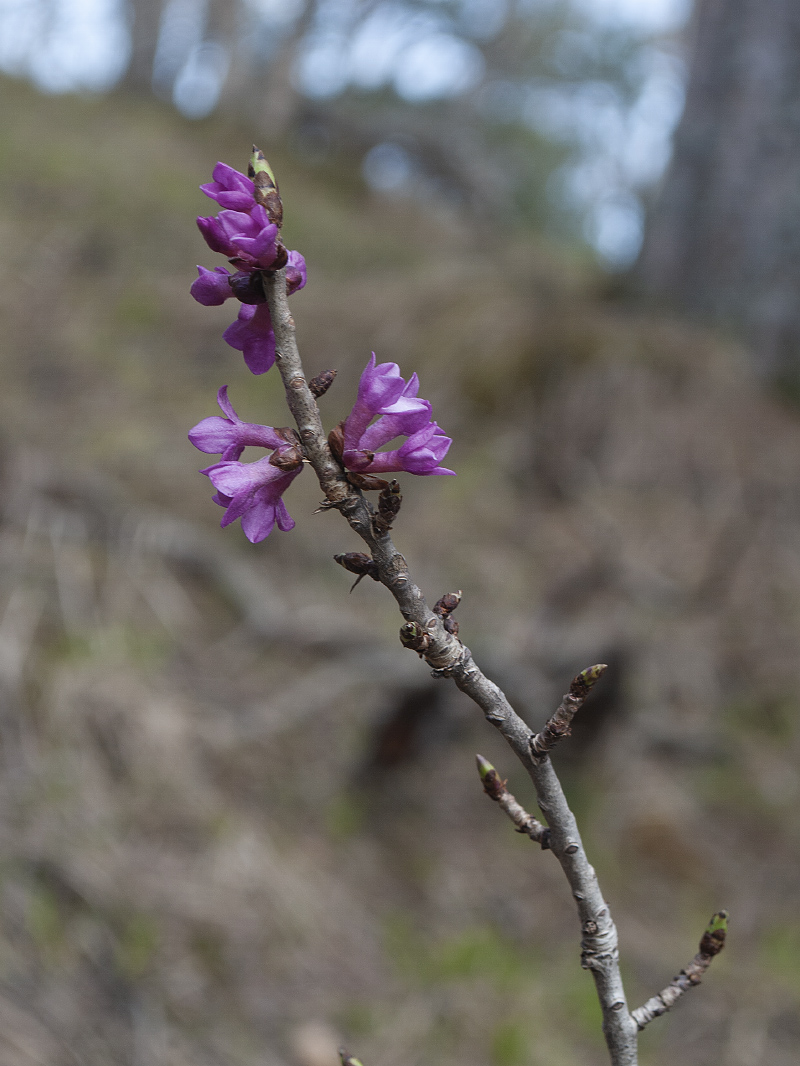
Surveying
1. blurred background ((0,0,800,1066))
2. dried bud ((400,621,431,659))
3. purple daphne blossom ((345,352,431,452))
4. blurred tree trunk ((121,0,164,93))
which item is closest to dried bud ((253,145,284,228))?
purple daphne blossom ((345,352,431,452))

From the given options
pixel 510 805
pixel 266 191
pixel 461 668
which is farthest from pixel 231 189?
pixel 510 805

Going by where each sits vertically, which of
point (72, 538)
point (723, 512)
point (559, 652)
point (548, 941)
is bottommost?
point (548, 941)

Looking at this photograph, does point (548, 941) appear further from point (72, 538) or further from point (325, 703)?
point (72, 538)

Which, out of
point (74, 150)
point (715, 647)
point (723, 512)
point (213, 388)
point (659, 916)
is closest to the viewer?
point (659, 916)

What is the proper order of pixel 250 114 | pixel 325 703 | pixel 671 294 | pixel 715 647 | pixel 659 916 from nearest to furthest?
1. pixel 659 916
2. pixel 325 703
3. pixel 715 647
4. pixel 671 294
5. pixel 250 114

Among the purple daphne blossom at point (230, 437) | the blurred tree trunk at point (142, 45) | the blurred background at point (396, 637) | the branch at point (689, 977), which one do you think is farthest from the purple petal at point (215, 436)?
the blurred tree trunk at point (142, 45)

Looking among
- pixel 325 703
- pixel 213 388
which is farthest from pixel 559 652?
pixel 213 388

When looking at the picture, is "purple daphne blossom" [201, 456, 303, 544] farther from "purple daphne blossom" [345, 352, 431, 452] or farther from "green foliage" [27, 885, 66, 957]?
"green foliage" [27, 885, 66, 957]
